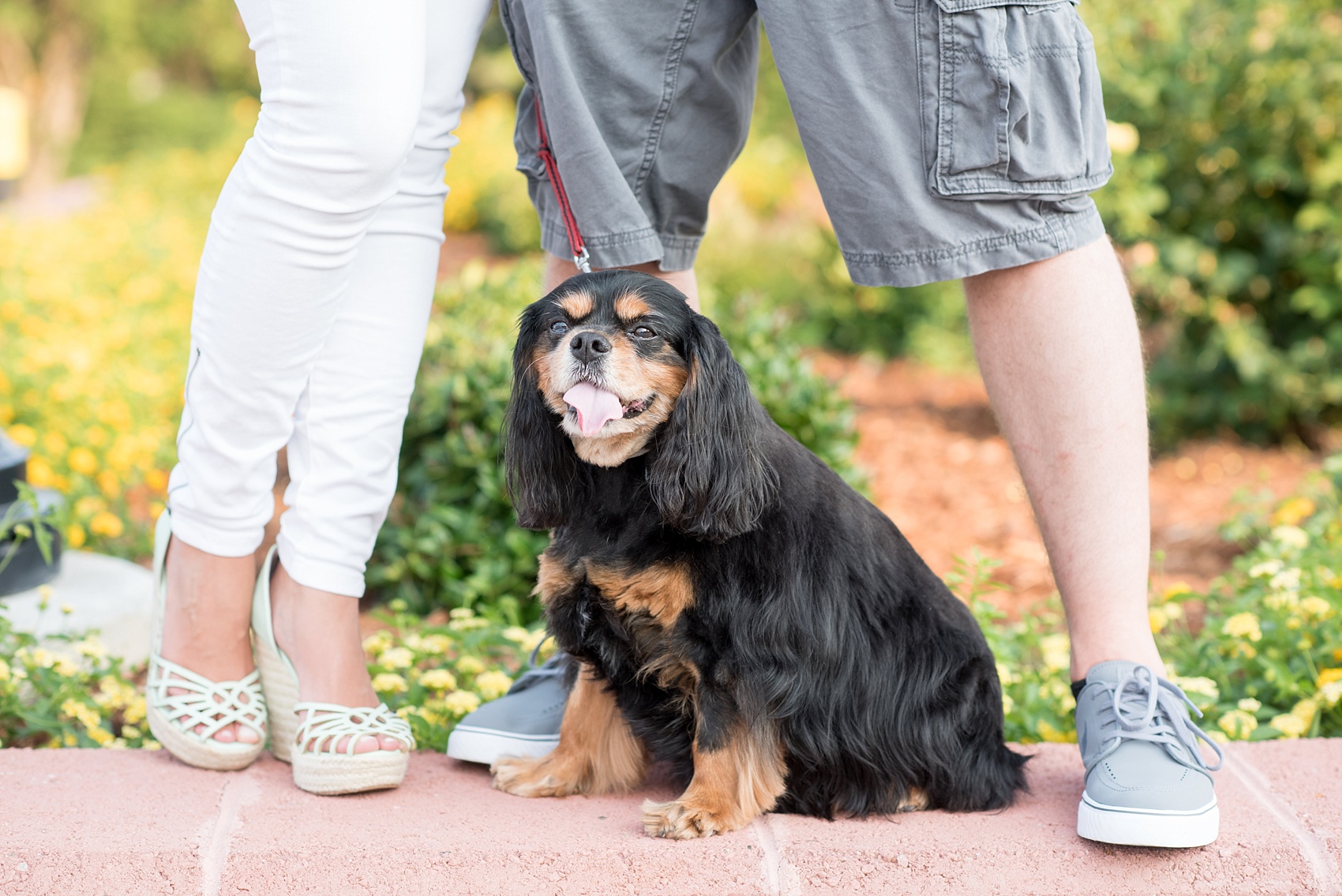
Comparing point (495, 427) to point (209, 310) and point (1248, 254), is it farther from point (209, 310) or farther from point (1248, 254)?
point (1248, 254)

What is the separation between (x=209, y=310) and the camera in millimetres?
2170

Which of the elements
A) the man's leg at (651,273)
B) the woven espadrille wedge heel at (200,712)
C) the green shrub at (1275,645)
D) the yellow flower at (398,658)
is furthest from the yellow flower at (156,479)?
the green shrub at (1275,645)

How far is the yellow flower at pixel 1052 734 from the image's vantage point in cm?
272

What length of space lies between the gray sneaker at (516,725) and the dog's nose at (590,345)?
0.77 metres

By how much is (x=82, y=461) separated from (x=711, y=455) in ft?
10.00

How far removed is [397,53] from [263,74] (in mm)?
231

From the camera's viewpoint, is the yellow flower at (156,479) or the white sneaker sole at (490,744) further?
the yellow flower at (156,479)

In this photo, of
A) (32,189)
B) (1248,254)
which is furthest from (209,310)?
(32,189)

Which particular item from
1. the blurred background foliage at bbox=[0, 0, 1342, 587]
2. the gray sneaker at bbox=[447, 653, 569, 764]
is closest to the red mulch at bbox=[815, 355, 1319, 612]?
the blurred background foliage at bbox=[0, 0, 1342, 587]

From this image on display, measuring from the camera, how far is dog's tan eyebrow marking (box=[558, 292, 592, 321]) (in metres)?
2.07

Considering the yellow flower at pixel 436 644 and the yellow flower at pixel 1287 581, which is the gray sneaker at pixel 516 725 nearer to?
the yellow flower at pixel 436 644

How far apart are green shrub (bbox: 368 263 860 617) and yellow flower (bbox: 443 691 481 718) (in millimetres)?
718

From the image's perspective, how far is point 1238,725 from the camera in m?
2.64

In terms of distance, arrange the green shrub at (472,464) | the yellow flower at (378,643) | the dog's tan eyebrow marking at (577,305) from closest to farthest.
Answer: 1. the dog's tan eyebrow marking at (577,305)
2. the yellow flower at (378,643)
3. the green shrub at (472,464)
